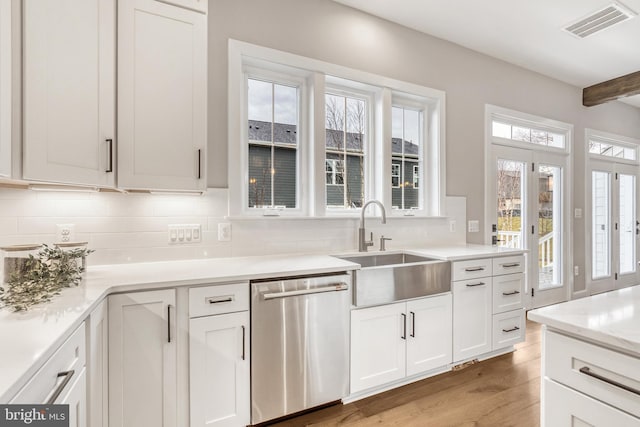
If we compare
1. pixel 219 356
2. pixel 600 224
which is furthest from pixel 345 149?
pixel 600 224

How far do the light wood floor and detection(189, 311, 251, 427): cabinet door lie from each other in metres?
0.36

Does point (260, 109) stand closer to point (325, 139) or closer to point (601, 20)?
point (325, 139)

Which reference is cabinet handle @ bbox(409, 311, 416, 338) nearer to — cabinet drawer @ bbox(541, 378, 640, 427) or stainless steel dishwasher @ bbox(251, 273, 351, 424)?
stainless steel dishwasher @ bbox(251, 273, 351, 424)

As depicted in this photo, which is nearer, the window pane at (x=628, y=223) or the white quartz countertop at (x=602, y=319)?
the white quartz countertop at (x=602, y=319)

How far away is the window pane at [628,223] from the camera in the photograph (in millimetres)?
5051

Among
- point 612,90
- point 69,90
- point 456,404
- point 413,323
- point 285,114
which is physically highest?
point 612,90

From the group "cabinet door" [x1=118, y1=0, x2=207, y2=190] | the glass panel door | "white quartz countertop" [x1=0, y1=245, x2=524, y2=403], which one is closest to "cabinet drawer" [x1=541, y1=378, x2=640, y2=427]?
"white quartz countertop" [x1=0, y1=245, x2=524, y2=403]

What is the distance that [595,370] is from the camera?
913 millimetres

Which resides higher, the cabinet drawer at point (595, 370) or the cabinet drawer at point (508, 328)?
the cabinet drawer at point (595, 370)

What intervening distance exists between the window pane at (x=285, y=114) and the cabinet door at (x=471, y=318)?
1745 mm

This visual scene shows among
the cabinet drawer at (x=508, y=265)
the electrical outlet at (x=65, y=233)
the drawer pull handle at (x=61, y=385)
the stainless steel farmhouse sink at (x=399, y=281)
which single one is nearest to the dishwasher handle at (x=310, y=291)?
the stainless steel farmhouse sink at (x=399, y=281)

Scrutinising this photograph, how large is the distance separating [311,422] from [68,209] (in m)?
1.88

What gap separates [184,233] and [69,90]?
39.5 inches

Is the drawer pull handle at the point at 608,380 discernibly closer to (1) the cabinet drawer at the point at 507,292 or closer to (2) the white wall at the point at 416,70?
(1) the cabinet drawer at the point at 507,292
